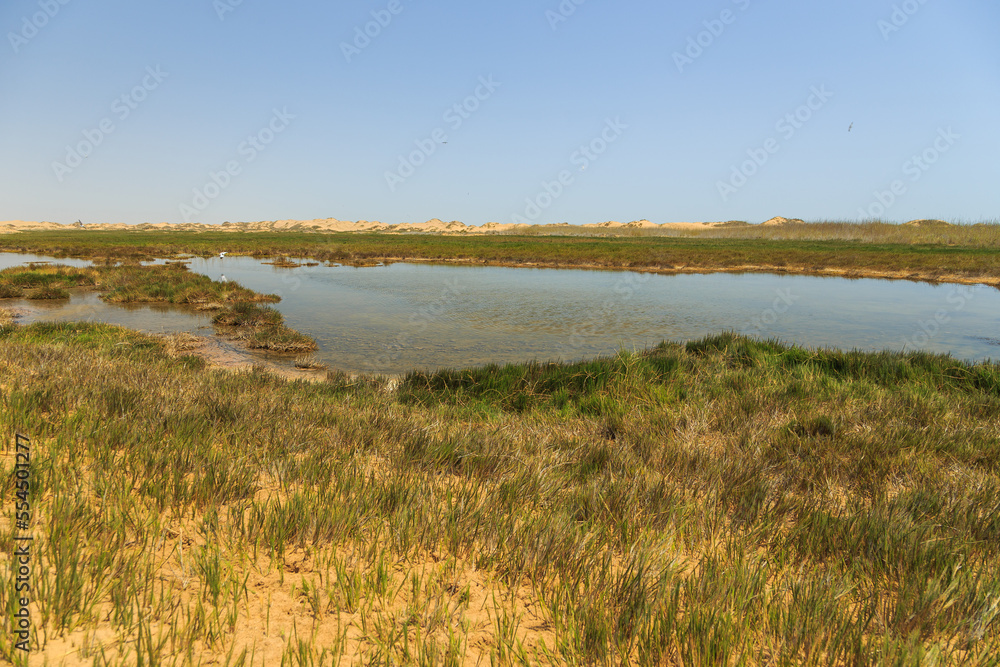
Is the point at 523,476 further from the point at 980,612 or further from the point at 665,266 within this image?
the point at 665,266

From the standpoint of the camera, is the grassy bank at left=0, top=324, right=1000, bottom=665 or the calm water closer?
the grassy bank at left=0, top=324, right=1000, bottom=665

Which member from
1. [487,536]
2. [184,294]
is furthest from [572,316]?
[184,294]

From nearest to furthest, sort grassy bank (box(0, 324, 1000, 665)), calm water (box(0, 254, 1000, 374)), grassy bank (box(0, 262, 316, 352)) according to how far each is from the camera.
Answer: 1. grassy bank (box(0, 324, 1000, 665))
2. calm water (box(0, 254, 1000, 374))
3. grassy bank (box(0, 262, 316, 352))

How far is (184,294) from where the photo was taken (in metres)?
19.3

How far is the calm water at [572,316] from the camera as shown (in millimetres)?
12531

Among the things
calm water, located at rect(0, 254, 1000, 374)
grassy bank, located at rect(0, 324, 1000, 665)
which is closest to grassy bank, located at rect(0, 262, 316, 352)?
calm water, located at rect(0, 254, 1000, 374)

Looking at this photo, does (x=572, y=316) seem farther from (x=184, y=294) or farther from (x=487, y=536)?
(x=184, y=294)

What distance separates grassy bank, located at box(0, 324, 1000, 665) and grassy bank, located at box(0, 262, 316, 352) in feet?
24.6

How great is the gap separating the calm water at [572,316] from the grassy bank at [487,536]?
5.56 meters

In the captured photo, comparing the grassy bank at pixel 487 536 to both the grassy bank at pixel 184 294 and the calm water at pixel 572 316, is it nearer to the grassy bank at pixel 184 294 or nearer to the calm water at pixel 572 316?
the calm water at pixel 572 316

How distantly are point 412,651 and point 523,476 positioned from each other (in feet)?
5.67

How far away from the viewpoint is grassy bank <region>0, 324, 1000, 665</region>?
192 centimetres

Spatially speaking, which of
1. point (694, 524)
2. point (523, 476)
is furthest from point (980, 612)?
point (523, 476)

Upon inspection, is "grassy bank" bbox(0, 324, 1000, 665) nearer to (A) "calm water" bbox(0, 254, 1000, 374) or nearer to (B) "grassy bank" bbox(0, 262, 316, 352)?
(A) "calm water" bbox(0, 254, 1000, 374)
